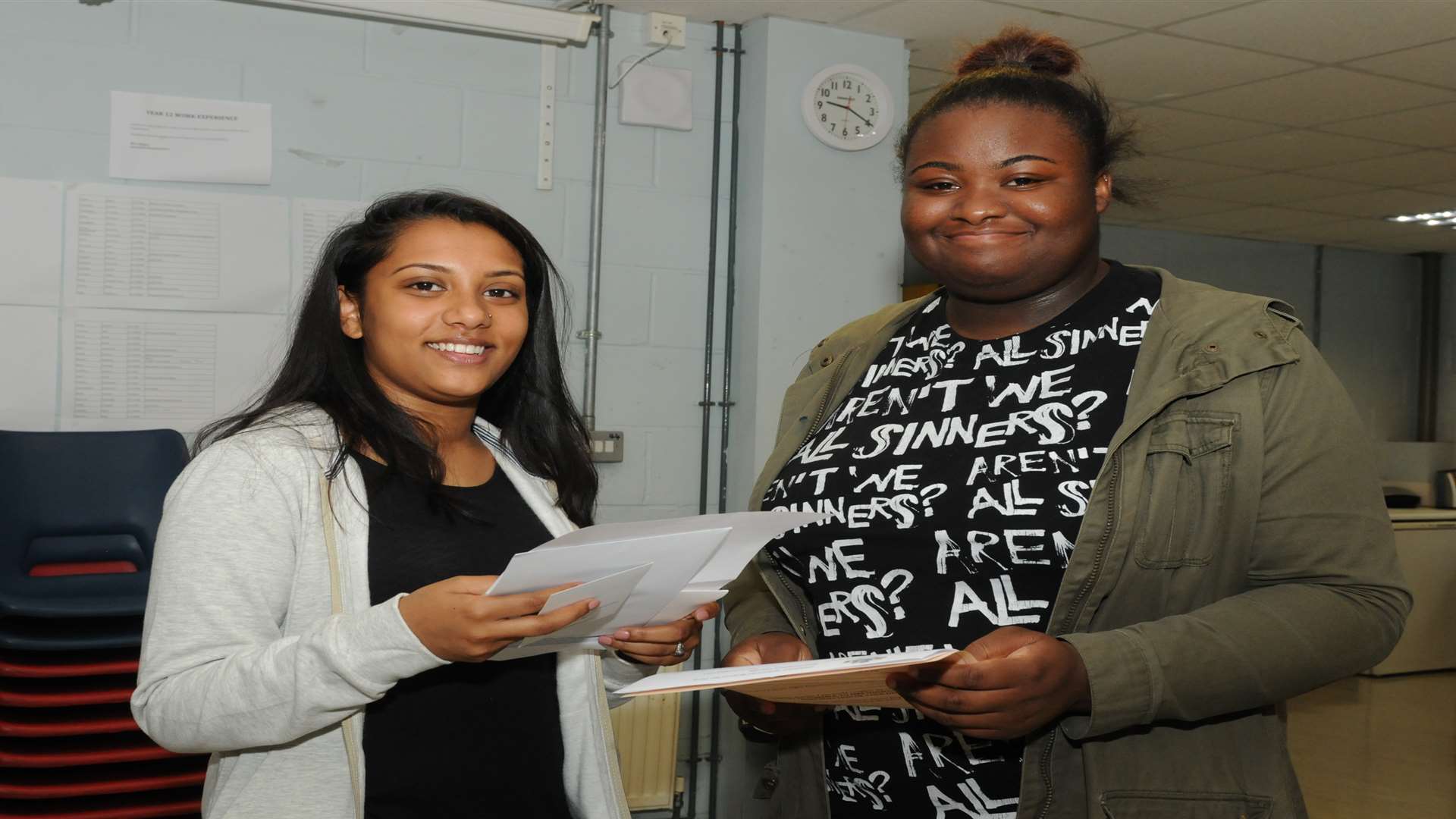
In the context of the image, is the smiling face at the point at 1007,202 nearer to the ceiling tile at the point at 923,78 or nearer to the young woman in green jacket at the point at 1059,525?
the young woman in green jacket at the point at 1059,525

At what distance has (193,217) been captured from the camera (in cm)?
328

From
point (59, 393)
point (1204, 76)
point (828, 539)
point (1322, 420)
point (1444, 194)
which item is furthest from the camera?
point (1444, 194)

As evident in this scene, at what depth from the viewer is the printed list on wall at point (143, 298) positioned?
3135 millimetres

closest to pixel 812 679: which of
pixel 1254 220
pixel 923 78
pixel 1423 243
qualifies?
pixel 923 78

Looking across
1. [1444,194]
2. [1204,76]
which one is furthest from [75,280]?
[1444,194]

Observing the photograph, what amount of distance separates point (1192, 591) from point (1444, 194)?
20.2 feet

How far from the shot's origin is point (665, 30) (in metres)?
3.75

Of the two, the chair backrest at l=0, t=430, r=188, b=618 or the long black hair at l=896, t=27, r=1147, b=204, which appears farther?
the chair backrest at l=0, t=430, r=188, b=618

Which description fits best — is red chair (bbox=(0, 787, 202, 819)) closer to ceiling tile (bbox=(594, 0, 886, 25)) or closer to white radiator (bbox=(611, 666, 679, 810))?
A: white radiator (bbox=(611, 666, 679, 810))

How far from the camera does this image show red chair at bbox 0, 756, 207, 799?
2.48 meters

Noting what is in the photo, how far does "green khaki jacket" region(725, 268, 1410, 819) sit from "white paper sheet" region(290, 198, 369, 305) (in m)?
2.56

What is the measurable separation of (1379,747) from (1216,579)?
4536mm

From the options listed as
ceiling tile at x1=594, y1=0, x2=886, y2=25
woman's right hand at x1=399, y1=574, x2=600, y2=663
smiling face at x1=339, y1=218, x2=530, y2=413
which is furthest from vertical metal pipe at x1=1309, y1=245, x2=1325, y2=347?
woman's right hand at x1=399, y1=574, x2=600, y2=663

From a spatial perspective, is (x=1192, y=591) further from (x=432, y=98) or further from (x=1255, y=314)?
(x=432, y=98)
